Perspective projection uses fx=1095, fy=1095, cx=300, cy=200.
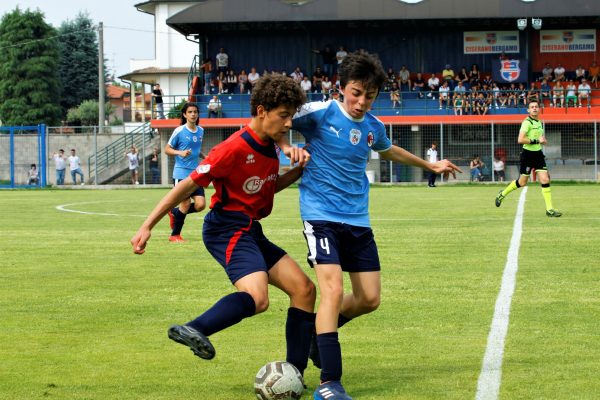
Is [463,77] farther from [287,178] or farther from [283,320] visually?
[287,178]

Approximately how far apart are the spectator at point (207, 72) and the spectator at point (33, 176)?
26.5ft

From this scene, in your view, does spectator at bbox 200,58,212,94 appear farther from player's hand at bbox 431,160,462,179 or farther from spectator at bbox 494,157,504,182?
player's hand at bbox 431,160,462,179

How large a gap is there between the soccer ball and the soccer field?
168 mm

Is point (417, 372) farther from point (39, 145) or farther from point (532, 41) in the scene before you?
point (532, 41)

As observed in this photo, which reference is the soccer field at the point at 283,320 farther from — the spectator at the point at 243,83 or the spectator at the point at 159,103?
the spectator at the point at 243,83

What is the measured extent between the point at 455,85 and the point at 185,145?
31.5 m

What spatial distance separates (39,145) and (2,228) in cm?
2623

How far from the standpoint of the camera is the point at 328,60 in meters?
48.5

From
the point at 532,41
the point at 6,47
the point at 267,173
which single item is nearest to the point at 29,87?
the point at 6,47

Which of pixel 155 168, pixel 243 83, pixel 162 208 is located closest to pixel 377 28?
pixel 243 83

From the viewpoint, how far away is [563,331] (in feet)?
25.8

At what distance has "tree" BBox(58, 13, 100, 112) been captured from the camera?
95.3m

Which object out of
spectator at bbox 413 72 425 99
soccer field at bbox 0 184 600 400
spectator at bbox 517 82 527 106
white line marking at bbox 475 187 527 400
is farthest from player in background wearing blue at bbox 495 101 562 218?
spectator at bbox 413 72 425 99

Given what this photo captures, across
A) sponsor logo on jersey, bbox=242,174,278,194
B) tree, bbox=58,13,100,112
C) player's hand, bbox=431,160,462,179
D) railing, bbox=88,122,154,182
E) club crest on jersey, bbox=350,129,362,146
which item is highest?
tree, bbox=58,13,100,112
